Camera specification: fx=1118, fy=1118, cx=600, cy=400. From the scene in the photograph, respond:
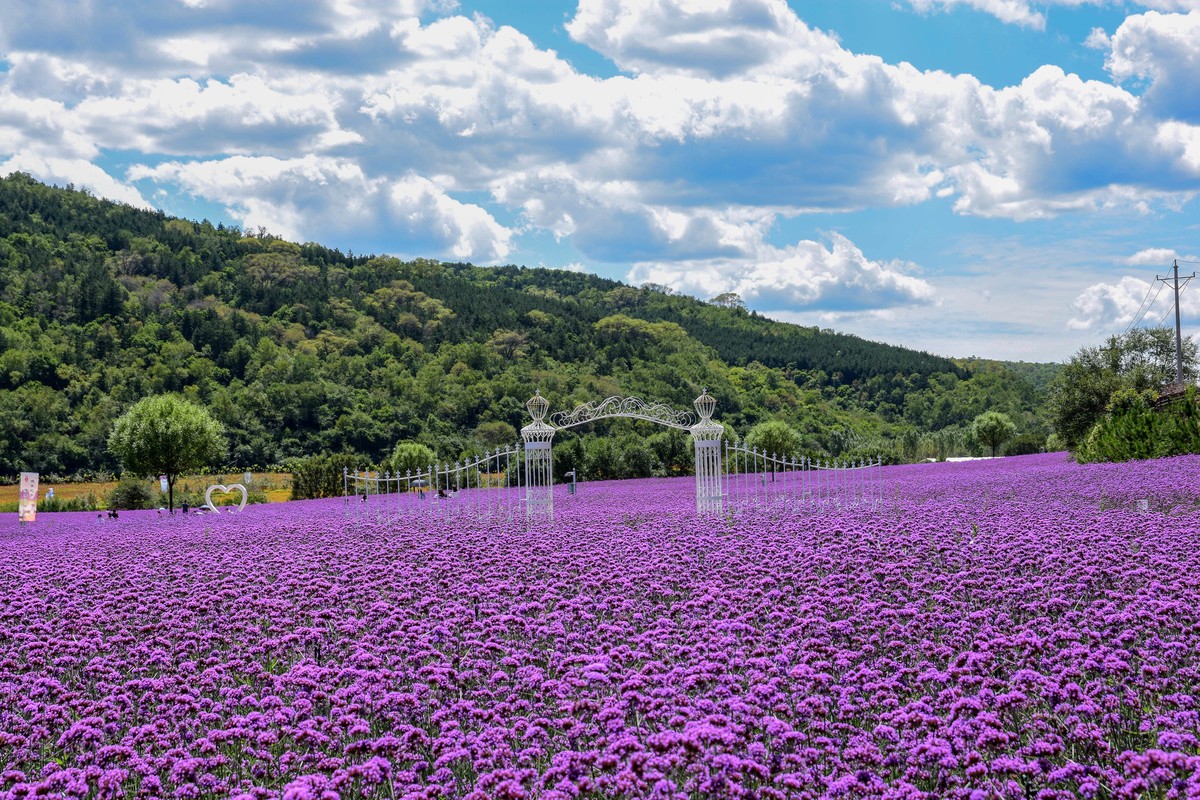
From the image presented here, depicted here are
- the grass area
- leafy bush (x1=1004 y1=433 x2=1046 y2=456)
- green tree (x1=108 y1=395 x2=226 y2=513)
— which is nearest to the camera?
green tree (x1=108 y1=395 x2=226 y2=513)

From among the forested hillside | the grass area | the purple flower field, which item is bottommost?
the purple flower field

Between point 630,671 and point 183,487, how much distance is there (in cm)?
4306

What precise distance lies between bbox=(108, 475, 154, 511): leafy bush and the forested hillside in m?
16.1

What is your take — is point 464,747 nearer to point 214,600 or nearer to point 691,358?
point 214,600

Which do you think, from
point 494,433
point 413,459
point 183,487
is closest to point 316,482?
point 413,459

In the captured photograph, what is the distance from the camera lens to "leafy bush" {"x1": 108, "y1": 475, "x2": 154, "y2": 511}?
129 feet

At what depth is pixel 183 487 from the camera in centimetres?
4656

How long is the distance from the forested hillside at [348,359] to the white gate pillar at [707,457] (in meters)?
23.8

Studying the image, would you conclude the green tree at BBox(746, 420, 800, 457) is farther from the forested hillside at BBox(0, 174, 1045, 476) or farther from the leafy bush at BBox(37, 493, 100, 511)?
the leafy bush at BBox(37, 493, 100, 511)

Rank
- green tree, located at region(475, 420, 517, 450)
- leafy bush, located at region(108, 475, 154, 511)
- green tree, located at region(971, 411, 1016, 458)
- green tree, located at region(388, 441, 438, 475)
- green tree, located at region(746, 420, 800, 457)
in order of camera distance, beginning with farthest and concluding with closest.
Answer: green tree, located at region(971, 411, 1016, 458), green tree, located at region(475, 420, 517, 450), green tree, located at region(746, 420, 800, 457), green tree, located at region(388, 441, 438, 475), leafy bush, located at region(108, 475, 154, 511)

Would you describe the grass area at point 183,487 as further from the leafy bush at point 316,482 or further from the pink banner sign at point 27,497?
the pink banner sign at point 27,497

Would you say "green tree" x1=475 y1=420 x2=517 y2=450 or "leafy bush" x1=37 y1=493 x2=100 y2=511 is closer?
"leafy bush" x1=37 y1=493 x2=100 y2=511

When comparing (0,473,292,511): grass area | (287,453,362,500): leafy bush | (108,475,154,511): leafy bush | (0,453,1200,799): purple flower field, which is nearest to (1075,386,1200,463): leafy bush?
(0,453,1200,799): purple flower field

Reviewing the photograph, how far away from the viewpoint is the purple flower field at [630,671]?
224 inches
